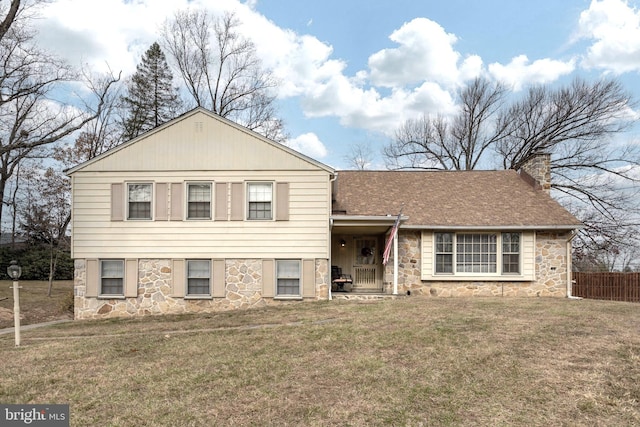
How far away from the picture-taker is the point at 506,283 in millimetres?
14742

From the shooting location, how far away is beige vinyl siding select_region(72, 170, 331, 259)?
1345cm

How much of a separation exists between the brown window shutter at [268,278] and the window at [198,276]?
180cm

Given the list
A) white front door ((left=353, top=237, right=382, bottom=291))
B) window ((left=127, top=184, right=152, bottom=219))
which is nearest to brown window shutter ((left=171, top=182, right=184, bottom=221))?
window ((left=127, top=184, right=152, bottom=219))

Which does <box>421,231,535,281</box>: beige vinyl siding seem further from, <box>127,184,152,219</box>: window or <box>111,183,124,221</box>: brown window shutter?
<box>111,183,124,221</box>: brown window shutter

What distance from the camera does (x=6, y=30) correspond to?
17609 mm

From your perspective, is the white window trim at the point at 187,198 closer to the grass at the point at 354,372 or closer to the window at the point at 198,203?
the window at the point at 198,203

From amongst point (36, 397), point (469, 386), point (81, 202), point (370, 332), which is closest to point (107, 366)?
point (36, 397)

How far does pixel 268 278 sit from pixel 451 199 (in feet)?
25.4

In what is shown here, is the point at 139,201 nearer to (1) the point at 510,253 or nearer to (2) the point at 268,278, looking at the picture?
(2) the point at 268,278

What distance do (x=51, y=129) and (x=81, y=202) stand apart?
8.33 m

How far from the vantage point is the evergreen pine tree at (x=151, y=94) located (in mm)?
30234

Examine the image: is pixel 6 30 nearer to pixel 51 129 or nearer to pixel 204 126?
pixel 51 129

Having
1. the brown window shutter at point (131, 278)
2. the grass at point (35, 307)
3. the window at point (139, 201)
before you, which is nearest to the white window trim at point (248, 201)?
the window at point (139, 201)

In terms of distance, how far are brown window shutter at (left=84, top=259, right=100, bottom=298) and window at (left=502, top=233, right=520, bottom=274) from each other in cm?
1366
